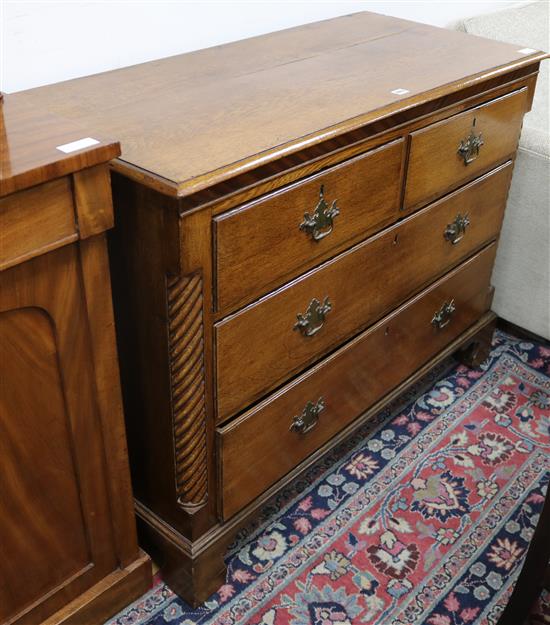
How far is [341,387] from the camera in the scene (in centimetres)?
154

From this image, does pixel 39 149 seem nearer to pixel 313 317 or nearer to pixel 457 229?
pixel 313 317

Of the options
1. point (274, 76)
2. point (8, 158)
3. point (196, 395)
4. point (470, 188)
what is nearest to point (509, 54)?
point (470, 188)

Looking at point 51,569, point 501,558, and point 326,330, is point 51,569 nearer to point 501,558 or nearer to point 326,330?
point 326,330

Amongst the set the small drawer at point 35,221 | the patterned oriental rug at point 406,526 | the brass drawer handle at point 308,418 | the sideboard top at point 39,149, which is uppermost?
the sideboard top at point 39,149

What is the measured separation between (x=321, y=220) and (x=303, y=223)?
0.04 m

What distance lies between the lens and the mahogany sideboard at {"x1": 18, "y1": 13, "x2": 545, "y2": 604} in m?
1.11

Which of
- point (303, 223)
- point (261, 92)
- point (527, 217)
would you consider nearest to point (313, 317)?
point (303, 223)

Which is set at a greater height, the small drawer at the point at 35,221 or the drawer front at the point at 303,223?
the small drawer at the point at 35,221

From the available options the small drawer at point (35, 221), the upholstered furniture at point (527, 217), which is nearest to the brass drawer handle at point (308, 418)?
the small drawer at point (35, 221)

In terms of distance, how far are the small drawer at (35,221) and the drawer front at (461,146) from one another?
0.66 metres

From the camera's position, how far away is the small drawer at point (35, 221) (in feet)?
2.98

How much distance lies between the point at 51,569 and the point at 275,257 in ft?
2.02

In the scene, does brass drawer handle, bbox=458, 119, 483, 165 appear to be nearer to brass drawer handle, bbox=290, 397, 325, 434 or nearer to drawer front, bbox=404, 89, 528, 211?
drawer front, bbox=404, 89, 528, 211

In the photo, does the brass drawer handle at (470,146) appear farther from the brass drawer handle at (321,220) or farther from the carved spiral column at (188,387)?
the carved spiral column at (188,387)
